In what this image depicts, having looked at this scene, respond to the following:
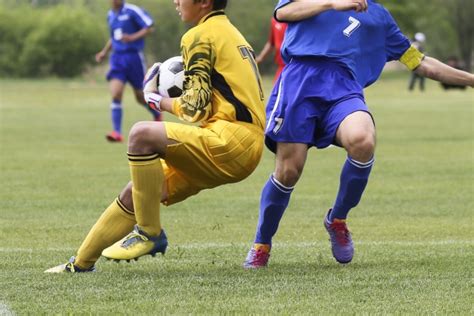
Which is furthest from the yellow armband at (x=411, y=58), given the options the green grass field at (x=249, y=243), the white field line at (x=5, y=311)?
the white field line at (x=5, y=311)

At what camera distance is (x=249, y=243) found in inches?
A: 304

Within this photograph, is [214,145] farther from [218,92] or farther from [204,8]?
[204,8]

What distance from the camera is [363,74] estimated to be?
263 inches

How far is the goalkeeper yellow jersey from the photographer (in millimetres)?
5969

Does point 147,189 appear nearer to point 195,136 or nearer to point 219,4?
point 195,136

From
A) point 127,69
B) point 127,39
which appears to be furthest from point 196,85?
point 127,39

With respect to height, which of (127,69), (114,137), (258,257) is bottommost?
(114,137)

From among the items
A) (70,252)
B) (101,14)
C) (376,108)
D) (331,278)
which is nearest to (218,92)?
(331,278)

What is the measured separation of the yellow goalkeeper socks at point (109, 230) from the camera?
6.25 meters

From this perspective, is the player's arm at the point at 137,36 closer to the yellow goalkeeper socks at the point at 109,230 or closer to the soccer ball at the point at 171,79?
the soccer ball at the point at 171,79

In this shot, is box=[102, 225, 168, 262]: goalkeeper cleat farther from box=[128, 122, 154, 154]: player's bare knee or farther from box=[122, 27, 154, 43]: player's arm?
box=[122, 27, 154, 43]: player's arm

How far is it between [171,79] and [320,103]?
33.9 inches

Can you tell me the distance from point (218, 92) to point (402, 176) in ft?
21.4

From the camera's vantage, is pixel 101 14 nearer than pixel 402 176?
No
